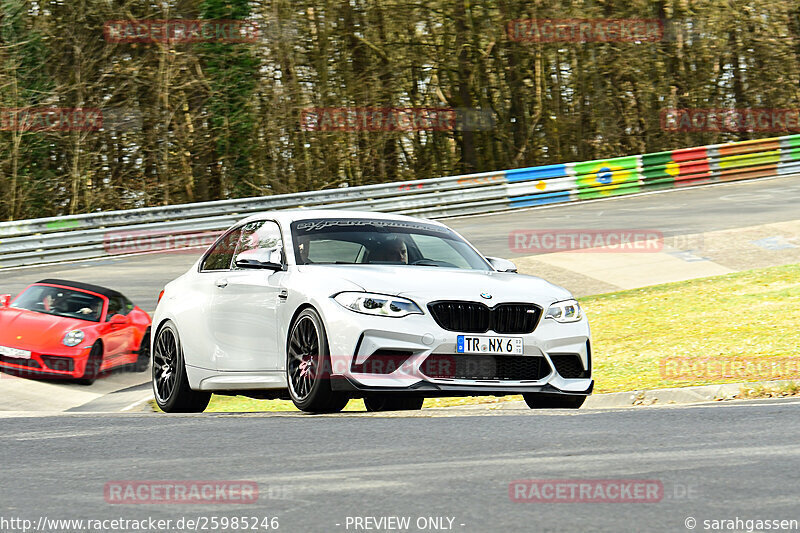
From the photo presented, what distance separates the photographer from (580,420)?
7.53 m

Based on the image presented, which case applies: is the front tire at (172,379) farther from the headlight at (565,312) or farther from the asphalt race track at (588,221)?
the asphalt race track at (588,221)

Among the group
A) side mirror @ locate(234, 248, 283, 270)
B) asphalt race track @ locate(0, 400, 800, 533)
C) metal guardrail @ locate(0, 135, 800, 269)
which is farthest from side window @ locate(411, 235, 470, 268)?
metal guardrail @ locate(0, 135, 800, 269)

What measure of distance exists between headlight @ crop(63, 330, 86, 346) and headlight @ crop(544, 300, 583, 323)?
7.94 meters

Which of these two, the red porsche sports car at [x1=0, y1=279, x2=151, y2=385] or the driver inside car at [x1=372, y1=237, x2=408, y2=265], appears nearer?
the driver inside car at [x1=372, y1=237, x2=408, y2=265]

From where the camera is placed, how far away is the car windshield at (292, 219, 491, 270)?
873 centimetres

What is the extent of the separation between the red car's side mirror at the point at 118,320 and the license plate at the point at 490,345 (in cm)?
840

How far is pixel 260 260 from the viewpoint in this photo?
8.50 meters

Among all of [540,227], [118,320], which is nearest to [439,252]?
[118,320]

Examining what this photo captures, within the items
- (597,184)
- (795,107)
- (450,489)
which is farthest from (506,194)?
(450,489)

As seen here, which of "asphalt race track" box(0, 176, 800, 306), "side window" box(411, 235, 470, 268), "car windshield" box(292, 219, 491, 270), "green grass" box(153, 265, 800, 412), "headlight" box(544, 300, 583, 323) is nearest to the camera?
"headlight" box(544, 300, 583, 323)

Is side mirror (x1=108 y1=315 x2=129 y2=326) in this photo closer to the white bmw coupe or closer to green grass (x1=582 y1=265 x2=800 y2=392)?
the white bmw coupe

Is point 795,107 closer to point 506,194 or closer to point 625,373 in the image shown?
point 506,194

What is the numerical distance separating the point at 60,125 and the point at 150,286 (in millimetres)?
10501

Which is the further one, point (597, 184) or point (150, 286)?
point (597, 184)
